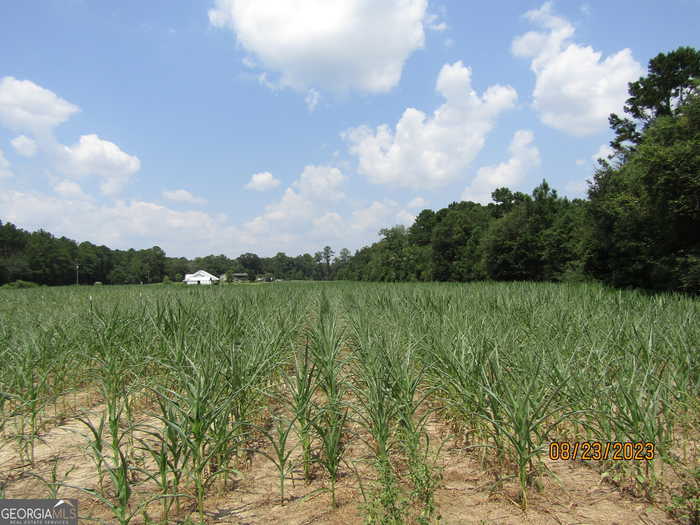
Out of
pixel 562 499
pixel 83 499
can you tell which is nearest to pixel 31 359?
pixel 83 499

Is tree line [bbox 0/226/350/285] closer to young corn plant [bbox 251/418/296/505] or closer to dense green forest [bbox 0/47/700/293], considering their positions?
dense green forest [bbox 0/47/700/293]

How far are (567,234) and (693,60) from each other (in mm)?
11271

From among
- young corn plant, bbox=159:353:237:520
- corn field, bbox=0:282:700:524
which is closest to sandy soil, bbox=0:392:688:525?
corn field, bbox=0:282:700:524

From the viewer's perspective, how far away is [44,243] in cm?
6050

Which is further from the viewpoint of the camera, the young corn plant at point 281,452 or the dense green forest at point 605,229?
the dense green forest at point 605,229

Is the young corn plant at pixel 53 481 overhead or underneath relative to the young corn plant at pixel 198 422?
underneath

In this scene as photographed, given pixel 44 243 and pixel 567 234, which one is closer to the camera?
pixel 567 234

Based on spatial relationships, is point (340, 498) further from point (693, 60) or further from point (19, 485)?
point (693, 60)

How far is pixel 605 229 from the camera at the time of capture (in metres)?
16.7

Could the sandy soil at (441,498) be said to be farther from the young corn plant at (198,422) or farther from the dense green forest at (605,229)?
the dense green forest at (605,229)

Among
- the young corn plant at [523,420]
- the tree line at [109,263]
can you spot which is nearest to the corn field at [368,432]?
the young corn plant at [523,420]

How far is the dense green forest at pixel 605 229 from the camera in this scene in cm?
1152

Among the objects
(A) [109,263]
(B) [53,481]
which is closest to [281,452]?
(B) [53,481]

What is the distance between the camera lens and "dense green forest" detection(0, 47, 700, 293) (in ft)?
37.8
